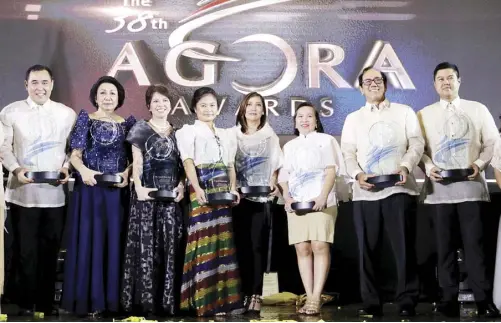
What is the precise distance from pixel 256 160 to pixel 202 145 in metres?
0.41

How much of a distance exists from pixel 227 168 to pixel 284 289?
121cm

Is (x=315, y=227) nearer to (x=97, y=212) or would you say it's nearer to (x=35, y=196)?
(x=97, y=212)

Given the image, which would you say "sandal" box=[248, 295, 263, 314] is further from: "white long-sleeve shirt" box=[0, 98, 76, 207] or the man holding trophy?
"white long-sleeve shirt" box=[0, 98, 76, 207]

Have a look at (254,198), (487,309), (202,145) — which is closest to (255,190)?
(254,198)

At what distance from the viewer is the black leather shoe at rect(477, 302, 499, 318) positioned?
5.12m

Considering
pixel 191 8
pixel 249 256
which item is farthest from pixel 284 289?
pixel 191 8

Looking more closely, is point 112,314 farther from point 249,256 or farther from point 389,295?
point 389,295

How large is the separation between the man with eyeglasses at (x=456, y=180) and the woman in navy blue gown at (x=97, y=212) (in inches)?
80.0

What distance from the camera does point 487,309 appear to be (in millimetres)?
5180

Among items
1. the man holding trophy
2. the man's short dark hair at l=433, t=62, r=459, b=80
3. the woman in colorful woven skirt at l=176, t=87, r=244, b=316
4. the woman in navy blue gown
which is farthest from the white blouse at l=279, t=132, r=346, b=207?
the man holding trophy

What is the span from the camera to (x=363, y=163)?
5.44 meters

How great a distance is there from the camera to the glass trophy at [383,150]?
17.6 feet

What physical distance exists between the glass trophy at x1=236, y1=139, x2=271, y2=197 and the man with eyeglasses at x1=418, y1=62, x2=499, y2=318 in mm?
1066

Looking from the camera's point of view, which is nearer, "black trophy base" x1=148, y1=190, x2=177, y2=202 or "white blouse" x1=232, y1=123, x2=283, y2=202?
"black trophy base" x1=148, y1=190, x2=177, y2=202
